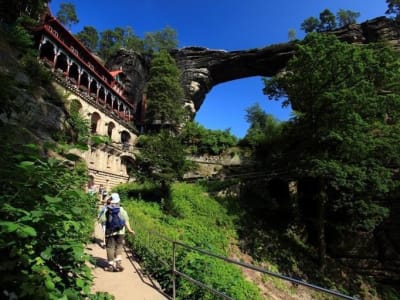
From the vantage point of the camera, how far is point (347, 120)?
53.4ft

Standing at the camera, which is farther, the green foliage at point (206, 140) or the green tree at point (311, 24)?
the green tree at point (311, 24)

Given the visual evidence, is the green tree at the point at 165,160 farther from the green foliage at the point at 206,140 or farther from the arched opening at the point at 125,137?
the arched opening at the point at 125,137

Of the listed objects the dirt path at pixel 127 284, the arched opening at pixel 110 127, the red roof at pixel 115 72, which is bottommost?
the dirt path at pixel 127 284

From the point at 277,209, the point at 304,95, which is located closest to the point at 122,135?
the point at 277,209

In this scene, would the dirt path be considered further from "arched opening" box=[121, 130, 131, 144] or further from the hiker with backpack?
"arched opening" box=[121, 130, 131, 144]

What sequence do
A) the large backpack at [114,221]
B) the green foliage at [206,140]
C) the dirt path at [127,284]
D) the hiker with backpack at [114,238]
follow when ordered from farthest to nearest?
the green foliage at [206,140] → the large backpack at [114,221] → the hiker with backpack at [114,238] → the dirt path at [127,284]

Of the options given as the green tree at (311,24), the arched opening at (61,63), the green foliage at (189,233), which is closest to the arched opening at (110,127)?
the arched opening at (61,63)

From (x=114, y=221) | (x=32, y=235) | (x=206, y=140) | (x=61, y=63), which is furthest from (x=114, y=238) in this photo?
(x=61, y=63)

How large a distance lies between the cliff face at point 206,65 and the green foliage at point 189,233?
27543mm

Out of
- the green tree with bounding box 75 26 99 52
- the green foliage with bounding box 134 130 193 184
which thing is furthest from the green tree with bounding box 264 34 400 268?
the green tree with bounding box 75 26 99 52

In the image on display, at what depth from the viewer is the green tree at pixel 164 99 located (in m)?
38.9

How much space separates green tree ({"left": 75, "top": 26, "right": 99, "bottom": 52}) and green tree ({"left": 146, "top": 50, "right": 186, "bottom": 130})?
26.3 metres

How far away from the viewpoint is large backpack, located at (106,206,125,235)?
6770 mm

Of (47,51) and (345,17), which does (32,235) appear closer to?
(47,51)
